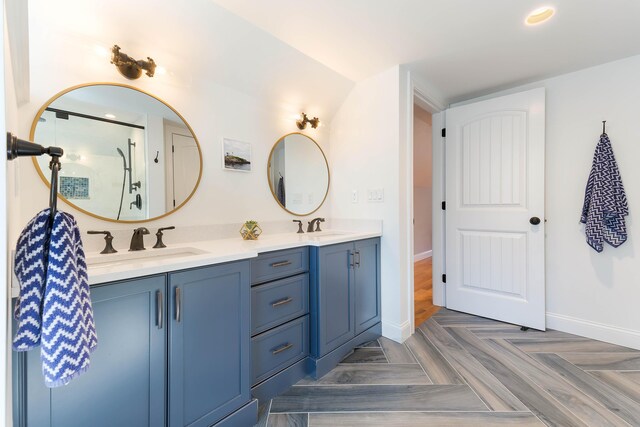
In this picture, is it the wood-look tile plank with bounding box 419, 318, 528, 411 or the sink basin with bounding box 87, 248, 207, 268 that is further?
the wood-look tile plank with bounding box 419, 318, 528, 411

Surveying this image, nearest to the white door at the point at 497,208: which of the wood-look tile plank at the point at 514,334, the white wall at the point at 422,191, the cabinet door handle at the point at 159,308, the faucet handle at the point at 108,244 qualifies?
the wood-look tile plank at the point at 514,334

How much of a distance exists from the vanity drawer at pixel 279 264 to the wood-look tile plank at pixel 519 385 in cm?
140

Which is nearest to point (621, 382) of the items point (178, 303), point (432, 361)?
point (432, 361)

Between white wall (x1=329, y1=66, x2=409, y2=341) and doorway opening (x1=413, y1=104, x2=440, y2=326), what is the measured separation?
1.65 ft

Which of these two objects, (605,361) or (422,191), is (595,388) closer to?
(605,361)

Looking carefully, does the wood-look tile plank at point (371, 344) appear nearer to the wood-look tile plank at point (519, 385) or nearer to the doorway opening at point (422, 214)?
the doorway opening at point (422, 214)

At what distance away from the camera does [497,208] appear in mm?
2553

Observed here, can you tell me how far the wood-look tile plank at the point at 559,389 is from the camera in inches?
56.2

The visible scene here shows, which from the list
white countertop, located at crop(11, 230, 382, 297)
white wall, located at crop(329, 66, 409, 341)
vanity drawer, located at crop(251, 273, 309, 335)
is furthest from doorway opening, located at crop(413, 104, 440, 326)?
white countertop, located at crop(11, 230, 382, 297)

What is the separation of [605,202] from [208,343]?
2.78 metres

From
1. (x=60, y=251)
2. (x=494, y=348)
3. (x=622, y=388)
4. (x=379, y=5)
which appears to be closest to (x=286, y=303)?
(x=60, y=251)

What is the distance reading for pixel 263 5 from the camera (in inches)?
61.3

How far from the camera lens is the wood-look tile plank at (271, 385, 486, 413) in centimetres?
153

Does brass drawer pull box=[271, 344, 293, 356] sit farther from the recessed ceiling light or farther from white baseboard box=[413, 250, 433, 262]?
white baseboard box=[413, 250, 433, 262]
